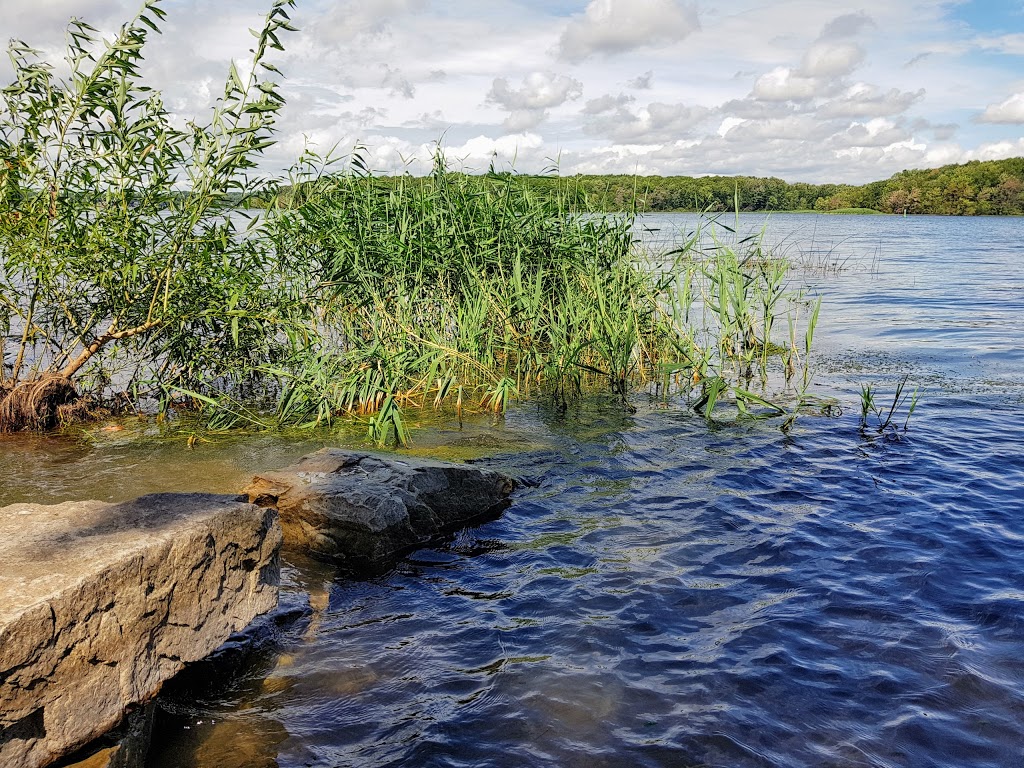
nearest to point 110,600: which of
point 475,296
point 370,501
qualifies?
point 370,501

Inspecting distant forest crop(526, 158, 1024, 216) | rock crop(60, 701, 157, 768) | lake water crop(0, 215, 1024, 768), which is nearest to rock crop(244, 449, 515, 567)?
lake water crop(0, 215, 1024, 768)

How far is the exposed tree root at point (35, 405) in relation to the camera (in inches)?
299

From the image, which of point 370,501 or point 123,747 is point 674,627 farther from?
point 123,747

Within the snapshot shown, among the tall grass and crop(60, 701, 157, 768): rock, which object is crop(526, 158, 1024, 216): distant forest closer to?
the tall grass

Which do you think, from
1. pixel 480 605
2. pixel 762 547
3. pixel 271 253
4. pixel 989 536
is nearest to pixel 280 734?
pixel 480 605

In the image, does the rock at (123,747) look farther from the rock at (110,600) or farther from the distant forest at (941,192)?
the distant forest at (941,192)

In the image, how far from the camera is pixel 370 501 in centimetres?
529

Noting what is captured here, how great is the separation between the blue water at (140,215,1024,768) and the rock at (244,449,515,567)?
0.71 ft

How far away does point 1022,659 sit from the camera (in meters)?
4.07

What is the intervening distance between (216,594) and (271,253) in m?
5.65

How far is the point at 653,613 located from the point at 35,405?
6.52 m

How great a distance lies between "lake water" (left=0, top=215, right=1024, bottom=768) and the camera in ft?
11.4

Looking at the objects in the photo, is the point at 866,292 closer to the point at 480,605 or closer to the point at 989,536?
the point at 989,536

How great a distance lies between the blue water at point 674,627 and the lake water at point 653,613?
0.6 inches
